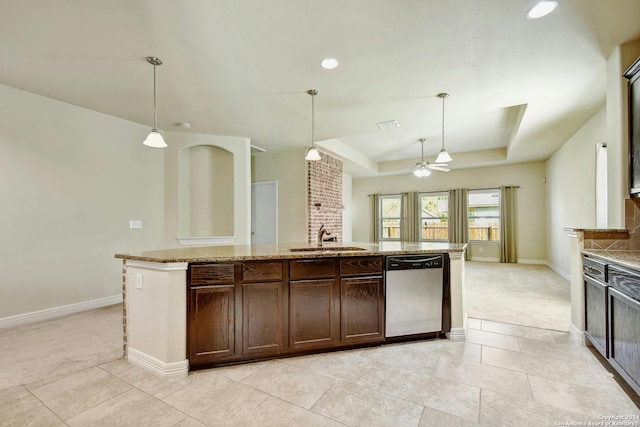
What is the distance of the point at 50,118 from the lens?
343 cm

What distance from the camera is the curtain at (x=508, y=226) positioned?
7.36 meters

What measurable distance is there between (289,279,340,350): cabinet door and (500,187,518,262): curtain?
6.79 m

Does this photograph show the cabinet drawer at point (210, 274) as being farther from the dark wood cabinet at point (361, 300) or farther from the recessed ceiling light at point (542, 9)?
the recessed ceiling light at point (542, 9)

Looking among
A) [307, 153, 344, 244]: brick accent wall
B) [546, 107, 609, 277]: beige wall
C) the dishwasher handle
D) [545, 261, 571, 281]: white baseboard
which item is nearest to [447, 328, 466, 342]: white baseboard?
the dishwasher handle

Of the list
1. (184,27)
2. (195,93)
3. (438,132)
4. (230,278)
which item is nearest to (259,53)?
(184,27)

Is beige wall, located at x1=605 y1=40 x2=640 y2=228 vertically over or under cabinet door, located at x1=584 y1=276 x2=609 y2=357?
over

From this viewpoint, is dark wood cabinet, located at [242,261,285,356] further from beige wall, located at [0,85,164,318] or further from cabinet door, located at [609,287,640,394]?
beige wall, located at [0,85,164,318]

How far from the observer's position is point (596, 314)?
234cm

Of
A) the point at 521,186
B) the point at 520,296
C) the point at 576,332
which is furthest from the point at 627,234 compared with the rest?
the point at 521,186

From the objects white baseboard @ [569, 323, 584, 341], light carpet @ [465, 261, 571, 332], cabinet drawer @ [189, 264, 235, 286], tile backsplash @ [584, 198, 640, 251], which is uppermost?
tile backsplash @ [584, 198, 640, 251]

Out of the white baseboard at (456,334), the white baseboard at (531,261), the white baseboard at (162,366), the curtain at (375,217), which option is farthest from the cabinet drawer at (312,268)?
the white baseboard at (531,261)

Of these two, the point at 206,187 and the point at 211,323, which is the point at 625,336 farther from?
the point at 206,187

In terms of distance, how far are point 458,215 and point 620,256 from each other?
19.7 ft

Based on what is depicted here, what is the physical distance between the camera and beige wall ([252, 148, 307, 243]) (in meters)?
5.50
